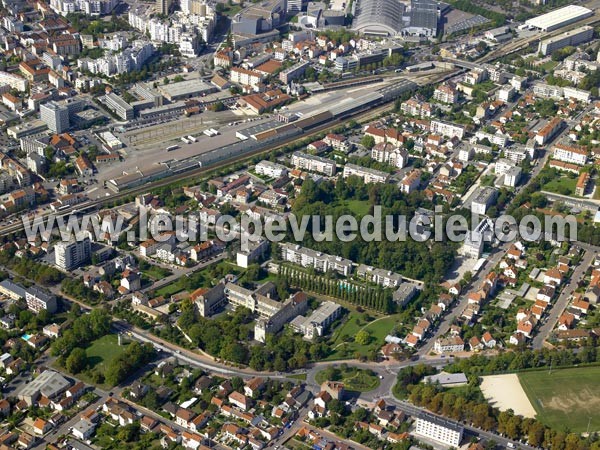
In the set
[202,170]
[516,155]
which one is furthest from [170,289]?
[516,155]

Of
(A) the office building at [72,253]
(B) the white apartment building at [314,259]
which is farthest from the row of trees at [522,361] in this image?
(A) the office building at [72,253]

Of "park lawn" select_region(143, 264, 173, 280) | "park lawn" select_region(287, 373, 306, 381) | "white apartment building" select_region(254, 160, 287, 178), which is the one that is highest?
"white apartment building" select_region(254, 160, 287, 178)

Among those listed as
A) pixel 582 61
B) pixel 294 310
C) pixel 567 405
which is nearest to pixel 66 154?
pixel 294 310

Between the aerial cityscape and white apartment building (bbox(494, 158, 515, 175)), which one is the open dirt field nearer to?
the aerial cityscape

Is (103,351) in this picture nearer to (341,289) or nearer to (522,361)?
(341,289)

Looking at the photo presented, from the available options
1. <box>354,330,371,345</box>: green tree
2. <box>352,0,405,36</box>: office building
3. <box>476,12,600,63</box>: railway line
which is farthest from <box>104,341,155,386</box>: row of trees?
<box>352,0,405,36</box>: office building

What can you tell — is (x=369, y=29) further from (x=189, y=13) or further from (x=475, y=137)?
(x=475, y=137)

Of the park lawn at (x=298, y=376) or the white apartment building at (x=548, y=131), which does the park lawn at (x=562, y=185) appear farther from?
the park lawn at (x=298, y=376)
